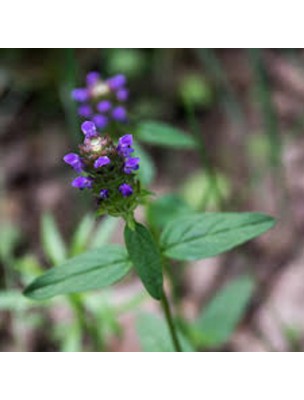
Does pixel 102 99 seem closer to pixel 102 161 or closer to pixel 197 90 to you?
pixel 102 161

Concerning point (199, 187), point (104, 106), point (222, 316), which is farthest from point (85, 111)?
point (199, 187)

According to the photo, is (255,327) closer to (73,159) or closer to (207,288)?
(207,288)

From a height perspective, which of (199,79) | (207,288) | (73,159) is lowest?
(207,288)

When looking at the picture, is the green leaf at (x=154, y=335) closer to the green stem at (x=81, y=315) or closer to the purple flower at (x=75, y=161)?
the green stem at (x=81, y=315)

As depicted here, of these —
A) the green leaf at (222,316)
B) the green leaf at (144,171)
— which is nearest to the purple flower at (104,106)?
the green leaf at (144,171)
